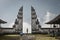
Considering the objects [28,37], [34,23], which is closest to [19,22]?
[34,23]

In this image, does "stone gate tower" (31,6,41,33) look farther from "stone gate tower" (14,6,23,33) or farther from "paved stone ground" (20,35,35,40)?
"stone gate tower" (14,6,23,33)

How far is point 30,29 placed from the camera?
297 inches

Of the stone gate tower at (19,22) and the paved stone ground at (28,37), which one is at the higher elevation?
the stone gate tower at (19,22)

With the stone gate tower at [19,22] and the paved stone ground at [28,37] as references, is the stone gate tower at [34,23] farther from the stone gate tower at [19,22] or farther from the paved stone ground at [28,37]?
the stone gate tower at [19,22]

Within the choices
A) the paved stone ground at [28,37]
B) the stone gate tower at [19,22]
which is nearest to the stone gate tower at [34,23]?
the paved stone ground at [28,37]

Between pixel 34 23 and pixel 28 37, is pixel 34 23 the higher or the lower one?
the higher one

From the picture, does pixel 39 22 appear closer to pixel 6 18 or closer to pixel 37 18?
pixel 37 18

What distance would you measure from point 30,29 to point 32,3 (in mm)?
1166

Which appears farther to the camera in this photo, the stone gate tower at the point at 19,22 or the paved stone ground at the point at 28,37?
the stone gate tower at the point at 19,22

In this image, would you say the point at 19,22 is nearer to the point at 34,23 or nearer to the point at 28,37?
the point at 34,23

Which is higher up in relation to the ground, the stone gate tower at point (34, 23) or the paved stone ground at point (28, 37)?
the stone gate tower at point (34, 23)

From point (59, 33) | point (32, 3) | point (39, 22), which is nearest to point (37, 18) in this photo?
point (39, 22)

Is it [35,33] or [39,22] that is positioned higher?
[39,22]

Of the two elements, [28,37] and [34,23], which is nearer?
[28,37]
